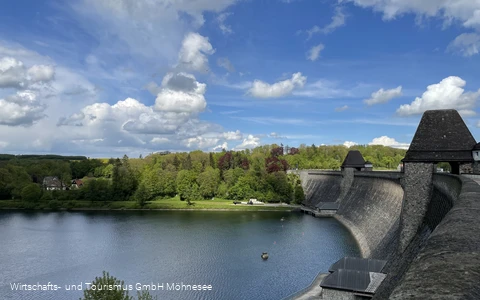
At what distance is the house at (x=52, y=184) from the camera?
277ft

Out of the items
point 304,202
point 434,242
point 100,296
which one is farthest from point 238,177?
point 434,242

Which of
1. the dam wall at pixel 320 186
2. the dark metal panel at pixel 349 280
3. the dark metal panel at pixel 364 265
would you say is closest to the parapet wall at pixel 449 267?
the dark metal panel at pixel 349 280

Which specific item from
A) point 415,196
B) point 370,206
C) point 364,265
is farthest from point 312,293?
point 370,206

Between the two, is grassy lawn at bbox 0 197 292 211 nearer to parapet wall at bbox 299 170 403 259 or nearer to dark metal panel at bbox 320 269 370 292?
parapet wall at bbox 299 170 403 259

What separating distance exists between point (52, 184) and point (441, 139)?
88.7 m

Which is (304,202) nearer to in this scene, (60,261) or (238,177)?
(238,177)

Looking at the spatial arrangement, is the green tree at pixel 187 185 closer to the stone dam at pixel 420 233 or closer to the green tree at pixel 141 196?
the green tree at pixel 141 196

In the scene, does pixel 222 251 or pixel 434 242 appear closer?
pixel 434 242

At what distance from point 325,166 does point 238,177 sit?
3173 cm

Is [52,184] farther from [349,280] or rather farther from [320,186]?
[349,280]

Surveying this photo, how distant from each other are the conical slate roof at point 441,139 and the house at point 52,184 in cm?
8519

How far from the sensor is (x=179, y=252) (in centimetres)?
3141

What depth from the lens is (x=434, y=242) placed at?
4.87 metres

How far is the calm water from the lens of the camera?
77.5 feet
